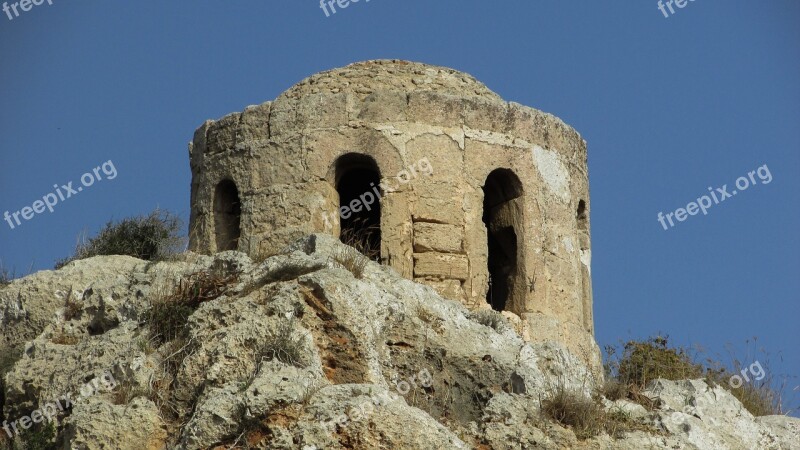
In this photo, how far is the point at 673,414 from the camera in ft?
49.4

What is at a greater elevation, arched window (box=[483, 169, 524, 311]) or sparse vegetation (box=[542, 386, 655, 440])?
arched window (box=[483, 169, 524, 311])

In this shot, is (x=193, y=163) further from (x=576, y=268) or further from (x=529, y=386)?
(x=529, y=386)

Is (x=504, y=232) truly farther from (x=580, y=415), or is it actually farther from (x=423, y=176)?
(x=580, y=415)

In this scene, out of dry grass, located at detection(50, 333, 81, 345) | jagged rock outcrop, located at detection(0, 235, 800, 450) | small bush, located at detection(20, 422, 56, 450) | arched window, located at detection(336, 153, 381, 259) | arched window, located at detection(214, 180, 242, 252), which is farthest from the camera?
arched window, located at detection(214, 180, 242, 252)

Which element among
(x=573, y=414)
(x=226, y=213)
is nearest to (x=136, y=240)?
(x=226, y=213)

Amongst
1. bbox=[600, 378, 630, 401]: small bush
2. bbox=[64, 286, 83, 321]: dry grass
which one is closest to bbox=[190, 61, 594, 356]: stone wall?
bbox=[64, 286, 83, 321]: dry grass

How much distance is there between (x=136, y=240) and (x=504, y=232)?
440cm

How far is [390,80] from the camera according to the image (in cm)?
1923

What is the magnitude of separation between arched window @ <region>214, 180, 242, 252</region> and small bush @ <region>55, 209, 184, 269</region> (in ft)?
1.57

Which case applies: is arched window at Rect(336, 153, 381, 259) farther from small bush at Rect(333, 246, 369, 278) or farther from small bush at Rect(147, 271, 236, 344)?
small bush at Rect(147, 271, 236, 344)

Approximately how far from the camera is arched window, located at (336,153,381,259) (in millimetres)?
18656

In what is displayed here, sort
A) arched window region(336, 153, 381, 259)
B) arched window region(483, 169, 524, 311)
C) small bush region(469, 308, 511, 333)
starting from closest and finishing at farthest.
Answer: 1. small bush region(469, 308, 511, 333)
2. arched window region(336, 153, 381, 259)
3. arched window region(483, 169, 524, 311)

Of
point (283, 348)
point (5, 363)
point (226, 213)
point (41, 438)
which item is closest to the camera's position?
point (283, 348)

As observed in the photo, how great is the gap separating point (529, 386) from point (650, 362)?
19.7ft
